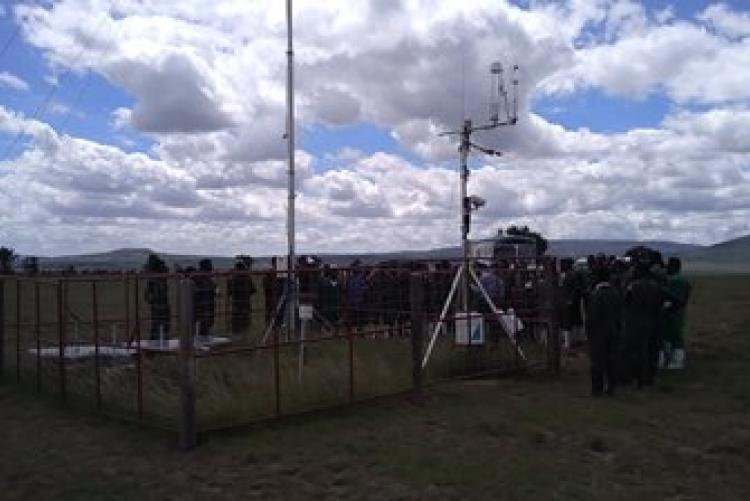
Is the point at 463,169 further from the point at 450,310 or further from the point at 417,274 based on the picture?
the point at 417,274

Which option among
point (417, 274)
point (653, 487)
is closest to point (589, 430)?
point (653, 487)

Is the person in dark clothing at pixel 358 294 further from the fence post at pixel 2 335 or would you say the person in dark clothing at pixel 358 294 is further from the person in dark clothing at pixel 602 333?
the fence post at pixel 2 335

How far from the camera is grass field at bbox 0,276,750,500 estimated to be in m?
8.40

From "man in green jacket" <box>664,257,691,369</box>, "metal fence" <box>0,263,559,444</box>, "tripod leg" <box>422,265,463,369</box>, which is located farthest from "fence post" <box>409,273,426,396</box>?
"man in green jacket" <box>664,257,691,369</box>

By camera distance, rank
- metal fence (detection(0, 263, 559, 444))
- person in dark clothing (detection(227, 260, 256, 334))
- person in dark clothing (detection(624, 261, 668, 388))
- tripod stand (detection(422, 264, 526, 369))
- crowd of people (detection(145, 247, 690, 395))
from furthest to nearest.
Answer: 1. tripod stand (detection(422, 264, 526, 369))
2. person in dark clothing (detection(624, 261, 668, 388))
3. crowd of people (detection(145, 247, 690, 395))
4. person in dark clothing (detection(227, 260, 256, 334))
5. metal fence (detection(0, 263, 559, 444))

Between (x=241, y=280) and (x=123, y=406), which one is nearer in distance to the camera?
(x=123, y=406)

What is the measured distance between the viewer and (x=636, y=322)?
45.4ft

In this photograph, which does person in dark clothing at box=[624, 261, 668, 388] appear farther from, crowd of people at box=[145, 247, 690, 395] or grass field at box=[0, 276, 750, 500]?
grass field at box=[0, 276, 750, 500]

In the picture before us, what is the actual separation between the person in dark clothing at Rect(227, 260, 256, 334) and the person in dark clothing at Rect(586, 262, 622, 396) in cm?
460

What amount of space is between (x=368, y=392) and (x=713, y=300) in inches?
1007

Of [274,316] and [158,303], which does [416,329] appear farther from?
[158,303]

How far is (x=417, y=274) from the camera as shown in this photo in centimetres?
1258

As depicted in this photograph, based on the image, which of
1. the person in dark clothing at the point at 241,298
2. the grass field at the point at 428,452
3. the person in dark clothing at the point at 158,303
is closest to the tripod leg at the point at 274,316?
the person in dark clothing at the point at 241,298

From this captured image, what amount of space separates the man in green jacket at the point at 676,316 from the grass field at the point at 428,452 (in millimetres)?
1996
